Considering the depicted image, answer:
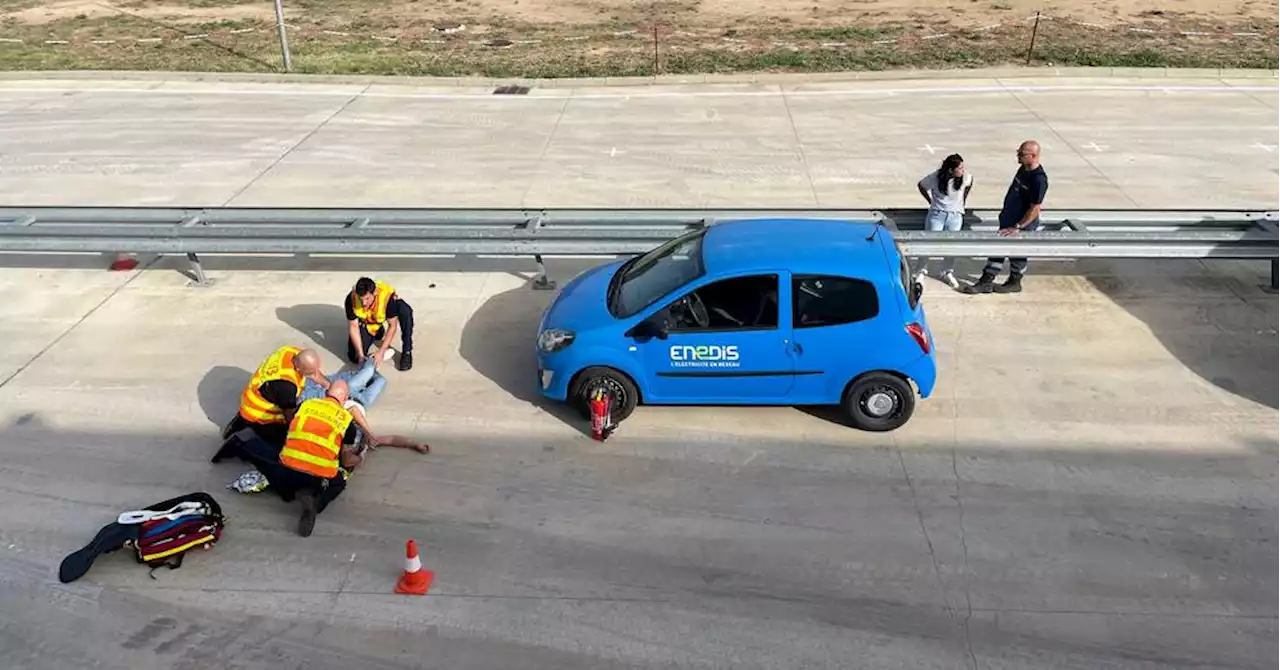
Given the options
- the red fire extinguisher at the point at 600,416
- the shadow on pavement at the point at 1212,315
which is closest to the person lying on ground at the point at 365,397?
the red fire extinguisher at the point at 600,416

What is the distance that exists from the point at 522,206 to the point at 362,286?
436 centimetres

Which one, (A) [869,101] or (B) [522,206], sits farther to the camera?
(A) [869,101]

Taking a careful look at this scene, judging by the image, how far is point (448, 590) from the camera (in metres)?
5.59

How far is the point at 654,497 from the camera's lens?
6344 millimetres

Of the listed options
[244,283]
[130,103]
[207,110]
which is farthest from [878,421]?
[130,103]

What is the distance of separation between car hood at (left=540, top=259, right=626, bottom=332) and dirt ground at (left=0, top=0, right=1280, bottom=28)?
16387mm

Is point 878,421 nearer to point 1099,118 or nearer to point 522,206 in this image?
point 522,206

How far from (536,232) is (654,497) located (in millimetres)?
3874

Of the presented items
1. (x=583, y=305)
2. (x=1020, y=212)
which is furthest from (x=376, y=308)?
(x=1020, y=212)

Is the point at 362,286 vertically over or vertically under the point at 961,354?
over

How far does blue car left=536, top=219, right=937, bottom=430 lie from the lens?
6621 millimetres

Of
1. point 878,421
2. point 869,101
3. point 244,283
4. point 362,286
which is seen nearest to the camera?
point 878,421

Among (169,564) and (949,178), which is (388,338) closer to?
(169,564)

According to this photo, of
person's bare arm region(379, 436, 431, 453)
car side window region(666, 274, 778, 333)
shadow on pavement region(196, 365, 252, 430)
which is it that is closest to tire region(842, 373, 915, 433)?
car side window region(666, 274, 778, 333)
